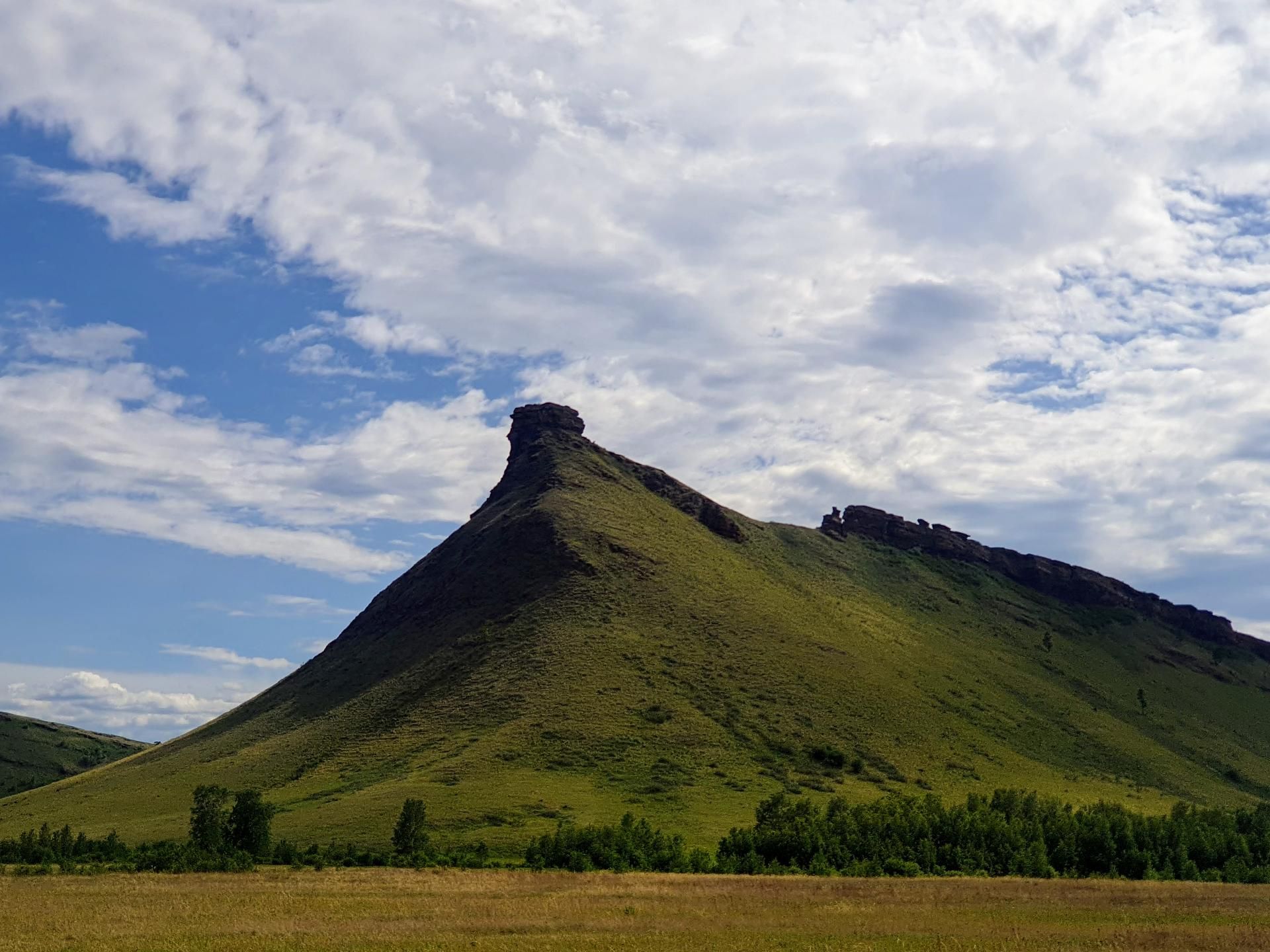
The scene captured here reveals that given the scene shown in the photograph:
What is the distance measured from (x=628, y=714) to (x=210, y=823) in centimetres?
5512

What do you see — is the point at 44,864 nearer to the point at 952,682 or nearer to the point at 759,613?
the point at 759,613

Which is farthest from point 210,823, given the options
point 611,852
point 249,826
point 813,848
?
point 813,848

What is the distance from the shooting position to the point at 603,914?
45125mm

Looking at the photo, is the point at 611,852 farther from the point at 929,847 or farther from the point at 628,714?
the point at 628,714

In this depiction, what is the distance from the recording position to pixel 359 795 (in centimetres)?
10625

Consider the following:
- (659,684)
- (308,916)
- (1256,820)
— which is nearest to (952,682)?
(659,684)

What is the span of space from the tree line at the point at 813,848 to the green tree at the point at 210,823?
0.44ft

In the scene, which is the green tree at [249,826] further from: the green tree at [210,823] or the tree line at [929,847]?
the tree line at [929,847]

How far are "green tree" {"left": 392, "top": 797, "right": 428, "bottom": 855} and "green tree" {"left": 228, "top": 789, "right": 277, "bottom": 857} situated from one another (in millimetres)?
9194

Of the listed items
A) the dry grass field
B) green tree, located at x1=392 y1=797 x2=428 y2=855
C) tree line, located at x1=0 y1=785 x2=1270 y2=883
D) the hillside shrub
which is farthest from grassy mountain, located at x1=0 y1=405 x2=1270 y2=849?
the dry grass field

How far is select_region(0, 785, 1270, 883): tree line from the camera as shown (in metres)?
72.1

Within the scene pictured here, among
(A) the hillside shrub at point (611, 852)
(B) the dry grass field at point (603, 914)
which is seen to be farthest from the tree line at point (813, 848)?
(B) the dry grass field at point (603, 914)

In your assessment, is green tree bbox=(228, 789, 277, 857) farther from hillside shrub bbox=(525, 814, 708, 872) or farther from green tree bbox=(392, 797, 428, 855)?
hillside shrub bbox=(525, 814, 708, 872)

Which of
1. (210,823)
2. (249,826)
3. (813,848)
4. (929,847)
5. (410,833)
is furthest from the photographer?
(210,823)
